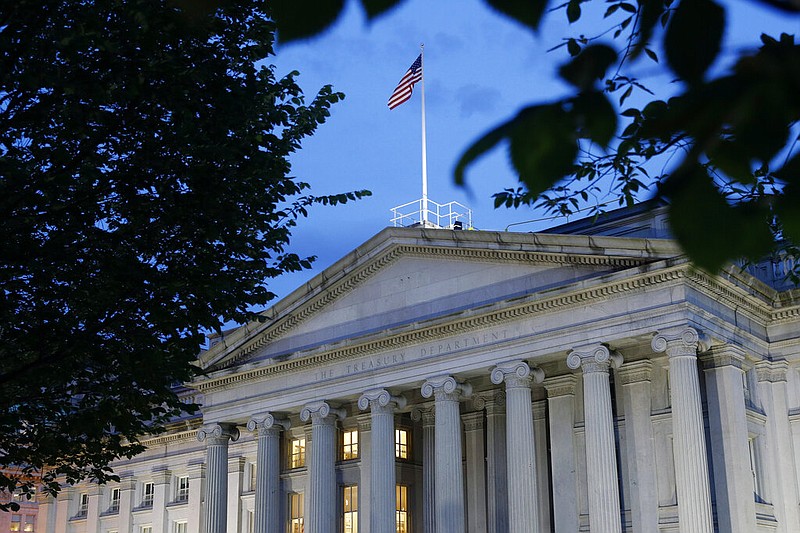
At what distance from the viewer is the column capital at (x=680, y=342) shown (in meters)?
30.6

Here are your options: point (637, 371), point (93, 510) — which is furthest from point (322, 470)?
point (93, 510)

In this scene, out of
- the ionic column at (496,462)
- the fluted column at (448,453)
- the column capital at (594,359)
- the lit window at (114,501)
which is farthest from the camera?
the lit window at (114,501)

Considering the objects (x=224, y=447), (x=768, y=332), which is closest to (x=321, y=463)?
(x=224, y=447)

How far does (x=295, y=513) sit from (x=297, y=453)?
8.86 feet

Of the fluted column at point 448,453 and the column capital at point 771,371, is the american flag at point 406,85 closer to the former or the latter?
the fluted column at point 448,453

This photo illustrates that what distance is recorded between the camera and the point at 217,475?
4319 cm

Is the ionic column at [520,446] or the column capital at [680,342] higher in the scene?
the column capital at [680,342]

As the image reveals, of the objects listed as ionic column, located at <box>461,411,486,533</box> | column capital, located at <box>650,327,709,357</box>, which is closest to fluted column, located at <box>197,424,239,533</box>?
ionic column, located at <box>461,411,486,533</box>

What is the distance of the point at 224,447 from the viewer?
144ft

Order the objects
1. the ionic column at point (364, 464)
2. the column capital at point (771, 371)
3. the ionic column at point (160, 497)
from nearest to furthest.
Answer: the column capital at point (771, 371), the ionic column at point (364, 464), the ionic column at point (160, 497)

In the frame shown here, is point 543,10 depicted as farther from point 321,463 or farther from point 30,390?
point 321,463

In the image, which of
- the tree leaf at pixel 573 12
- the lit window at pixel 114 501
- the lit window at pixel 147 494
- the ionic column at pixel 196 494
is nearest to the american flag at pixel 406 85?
the ionic column at pixel 196 494

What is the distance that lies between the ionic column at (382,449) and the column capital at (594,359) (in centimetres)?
781

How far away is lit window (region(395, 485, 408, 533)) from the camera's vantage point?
42.0 meters
